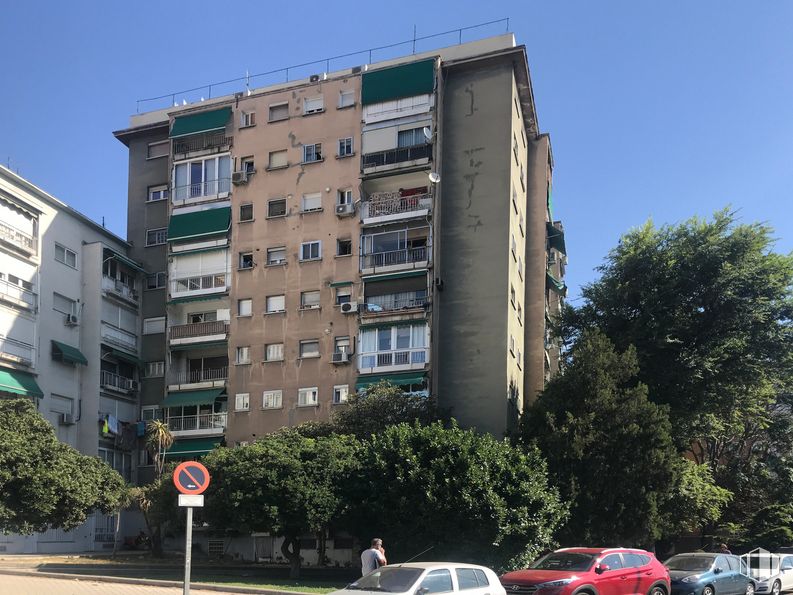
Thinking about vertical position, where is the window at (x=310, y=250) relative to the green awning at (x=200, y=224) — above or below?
below

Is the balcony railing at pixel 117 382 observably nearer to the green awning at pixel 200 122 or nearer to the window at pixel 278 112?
the green awning at pixel 200 122

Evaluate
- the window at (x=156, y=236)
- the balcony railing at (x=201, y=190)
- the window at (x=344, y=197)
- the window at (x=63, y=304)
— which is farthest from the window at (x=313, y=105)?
the window at (x=63, y=304)

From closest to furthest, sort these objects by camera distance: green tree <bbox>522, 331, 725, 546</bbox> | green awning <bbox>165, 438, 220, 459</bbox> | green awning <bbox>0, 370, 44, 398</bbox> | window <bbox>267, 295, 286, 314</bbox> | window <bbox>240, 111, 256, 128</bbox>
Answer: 1. green tree <bbox>522, 331, 725, 546</bbox>
2. green awning <bbox>0, 370, 44, 398</bbox>
3. green awning <bbox>165, 438, 220, 459</bbox>
4. window <bbox>267, 295, 286, 314</bbox>
5. window <bbox>240, 111, 256, 128</bbox>

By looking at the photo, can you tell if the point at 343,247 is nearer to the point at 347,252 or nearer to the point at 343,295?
the point at 347,252

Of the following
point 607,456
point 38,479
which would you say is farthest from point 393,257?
point 38,479

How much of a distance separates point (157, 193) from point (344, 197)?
40.5ft

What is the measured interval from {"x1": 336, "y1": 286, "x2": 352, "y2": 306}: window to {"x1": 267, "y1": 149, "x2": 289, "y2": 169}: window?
771 cm

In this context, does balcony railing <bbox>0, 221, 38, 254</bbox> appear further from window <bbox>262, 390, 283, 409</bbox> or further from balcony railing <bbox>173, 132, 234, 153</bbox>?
window <bbox>262, 390, 283, 409</bbox>

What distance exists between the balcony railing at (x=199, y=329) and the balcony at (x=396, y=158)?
1096 centimetres

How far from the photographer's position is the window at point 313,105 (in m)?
45.2

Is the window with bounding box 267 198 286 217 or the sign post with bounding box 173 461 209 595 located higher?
the window with bounding box 267 198 286 217

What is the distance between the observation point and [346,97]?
147ft

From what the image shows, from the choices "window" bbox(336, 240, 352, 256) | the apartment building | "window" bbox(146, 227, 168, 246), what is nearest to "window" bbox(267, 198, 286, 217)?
"window" bbox(336, 240, 352, 256)

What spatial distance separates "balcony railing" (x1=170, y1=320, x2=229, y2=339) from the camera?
4459 centimetres
